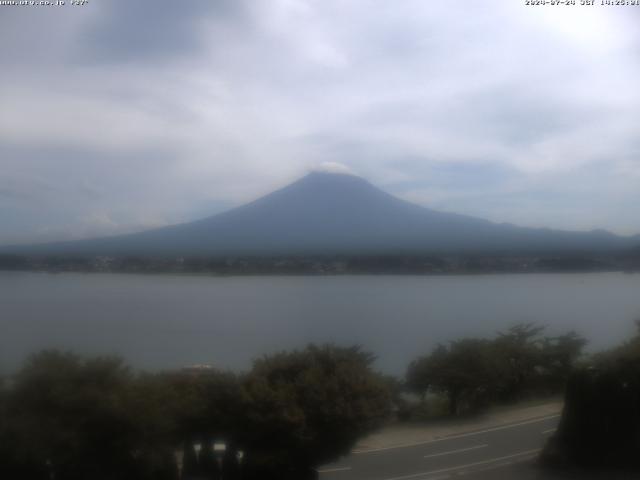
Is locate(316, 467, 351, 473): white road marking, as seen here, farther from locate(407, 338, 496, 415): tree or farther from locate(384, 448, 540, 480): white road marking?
locate(407, 338, 496, 415): tree

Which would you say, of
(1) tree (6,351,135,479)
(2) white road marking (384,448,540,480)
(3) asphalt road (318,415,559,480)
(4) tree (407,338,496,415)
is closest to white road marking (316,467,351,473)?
(3) asphalt road (318,415,559,480)

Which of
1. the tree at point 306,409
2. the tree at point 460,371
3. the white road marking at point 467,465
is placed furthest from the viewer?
the tree at point 460,371

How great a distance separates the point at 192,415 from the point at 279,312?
2.30 metres

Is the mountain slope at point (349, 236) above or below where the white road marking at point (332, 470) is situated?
above

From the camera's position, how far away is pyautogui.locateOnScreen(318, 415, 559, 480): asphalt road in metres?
6.62

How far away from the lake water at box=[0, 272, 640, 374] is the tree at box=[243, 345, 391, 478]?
37 centimetres

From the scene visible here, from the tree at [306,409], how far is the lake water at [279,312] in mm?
366

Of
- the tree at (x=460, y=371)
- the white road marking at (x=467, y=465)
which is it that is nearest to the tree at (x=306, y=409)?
the white road marking at (x=467, y=465)

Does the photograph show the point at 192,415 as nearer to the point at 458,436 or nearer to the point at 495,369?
the point at 458,436

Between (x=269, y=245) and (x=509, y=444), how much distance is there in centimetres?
395

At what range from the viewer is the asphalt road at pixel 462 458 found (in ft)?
21.7

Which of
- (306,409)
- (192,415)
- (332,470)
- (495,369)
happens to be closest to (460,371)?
(495,369)

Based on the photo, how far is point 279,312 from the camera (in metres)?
8.41

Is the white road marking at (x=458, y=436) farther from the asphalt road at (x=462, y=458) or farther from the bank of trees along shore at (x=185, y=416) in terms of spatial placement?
the bank of trees along shore at (x=185, y=416)
